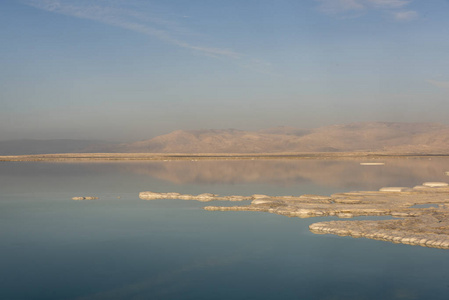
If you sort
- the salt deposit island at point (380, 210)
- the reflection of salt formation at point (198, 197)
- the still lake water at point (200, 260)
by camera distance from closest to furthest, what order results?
the still lake water at point (200, 260) < the salt deposit island at point (380, 210) < the reflection of salt formation at point (198, 197)

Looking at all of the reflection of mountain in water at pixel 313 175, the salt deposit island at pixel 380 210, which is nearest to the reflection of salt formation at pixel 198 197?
the salt deposit island at pixel 380 210

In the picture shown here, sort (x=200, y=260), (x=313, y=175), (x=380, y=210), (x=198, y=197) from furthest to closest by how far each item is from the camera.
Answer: (x=313, y=175)
(x=198, y=197)
(x=380, y=210)
(x=200, y=260)

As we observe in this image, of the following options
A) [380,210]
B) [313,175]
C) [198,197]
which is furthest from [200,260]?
[313,175]

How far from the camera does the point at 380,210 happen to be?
20953 millimetres

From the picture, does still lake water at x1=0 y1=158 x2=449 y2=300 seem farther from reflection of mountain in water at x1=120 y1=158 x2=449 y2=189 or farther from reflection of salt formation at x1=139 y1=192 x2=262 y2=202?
reflection of mountain in water at x1=120 y1=158 x2=449 y2=189

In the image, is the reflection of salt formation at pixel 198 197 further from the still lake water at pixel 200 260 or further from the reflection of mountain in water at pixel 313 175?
the reflection of mountain in water at pixel 313 175

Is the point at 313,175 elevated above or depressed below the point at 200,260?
below

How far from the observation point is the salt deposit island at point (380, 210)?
1593cm

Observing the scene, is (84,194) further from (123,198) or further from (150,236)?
(150,236)

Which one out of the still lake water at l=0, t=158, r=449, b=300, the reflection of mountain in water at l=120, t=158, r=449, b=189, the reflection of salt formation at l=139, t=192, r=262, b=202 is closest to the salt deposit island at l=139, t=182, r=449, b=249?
the reflection of salt formation at l=139, t=192, r=262, b=202

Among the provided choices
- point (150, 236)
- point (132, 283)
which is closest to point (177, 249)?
point (150, 236)

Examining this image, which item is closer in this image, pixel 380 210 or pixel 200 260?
pixel 200 260

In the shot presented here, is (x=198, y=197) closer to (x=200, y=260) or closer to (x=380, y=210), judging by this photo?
(x=380, y=210)

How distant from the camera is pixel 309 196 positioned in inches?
1048
